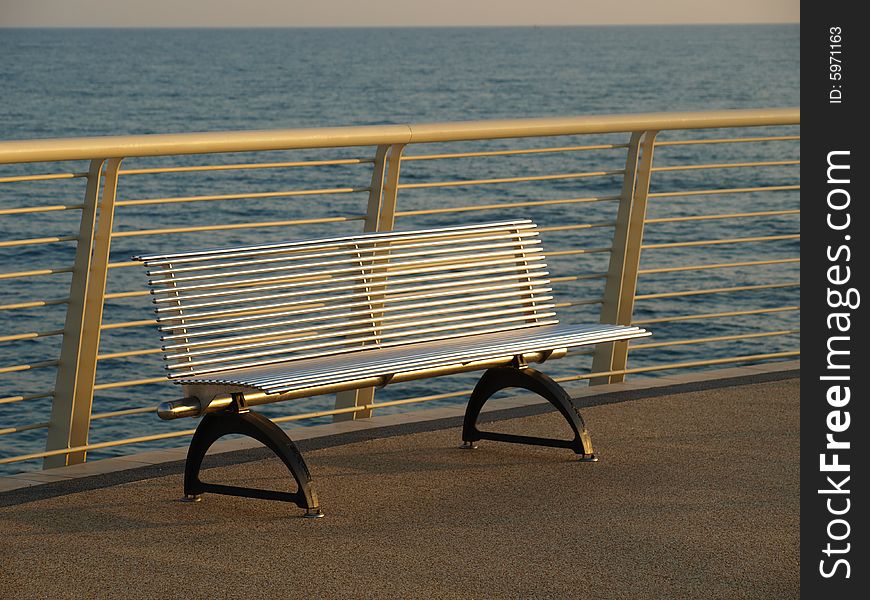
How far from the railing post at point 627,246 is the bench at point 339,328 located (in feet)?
2.65

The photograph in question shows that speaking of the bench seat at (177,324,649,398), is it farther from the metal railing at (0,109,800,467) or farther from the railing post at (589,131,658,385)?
the railing post at (589,131,658,385)

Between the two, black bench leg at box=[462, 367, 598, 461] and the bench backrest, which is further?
black bench leg at box=[462, 367, 598, 461]

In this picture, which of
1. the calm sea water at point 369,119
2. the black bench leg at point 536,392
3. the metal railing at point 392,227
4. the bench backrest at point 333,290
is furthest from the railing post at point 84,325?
the calm sea water at point 369,119

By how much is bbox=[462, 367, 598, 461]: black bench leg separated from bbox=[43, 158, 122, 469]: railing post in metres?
1.32

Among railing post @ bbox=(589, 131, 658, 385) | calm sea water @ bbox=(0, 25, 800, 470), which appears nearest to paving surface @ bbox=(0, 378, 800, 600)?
railing post @ bbox=(589, 131, 658, 385)

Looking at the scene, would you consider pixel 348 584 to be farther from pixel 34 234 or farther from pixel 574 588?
pixel 34 234

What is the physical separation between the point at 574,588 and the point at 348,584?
0.57m

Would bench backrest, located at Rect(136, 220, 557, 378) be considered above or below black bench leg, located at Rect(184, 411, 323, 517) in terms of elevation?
above

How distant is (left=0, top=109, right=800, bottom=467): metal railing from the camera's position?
15.3 ft

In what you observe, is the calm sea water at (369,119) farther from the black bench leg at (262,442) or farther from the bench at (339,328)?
the black bench leg at (262,442)

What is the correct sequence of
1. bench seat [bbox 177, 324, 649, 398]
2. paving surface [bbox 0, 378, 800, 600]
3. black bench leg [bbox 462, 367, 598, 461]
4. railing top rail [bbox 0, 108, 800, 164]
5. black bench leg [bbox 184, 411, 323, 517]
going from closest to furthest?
1. paving surface [bbox 0, 378, 800, 600]
2. bench seat [bbox 177, 324, 649, 398]
3. black bench leg [bbox 184, 411, 323, 517]
4. railing top rail [bbox 0, 108, 800, 164]
5. black bench leg [bbox 462, 367, 598, 461]

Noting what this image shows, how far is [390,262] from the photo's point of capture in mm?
4863
